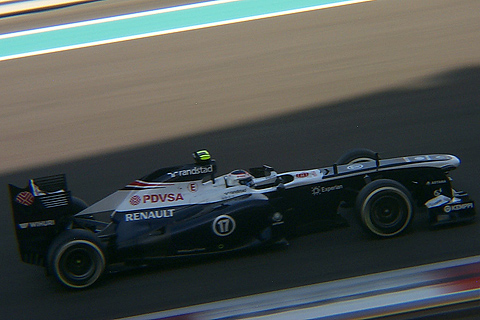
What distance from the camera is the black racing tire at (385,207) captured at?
15.9ft

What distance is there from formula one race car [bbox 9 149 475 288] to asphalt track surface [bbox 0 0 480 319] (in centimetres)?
19

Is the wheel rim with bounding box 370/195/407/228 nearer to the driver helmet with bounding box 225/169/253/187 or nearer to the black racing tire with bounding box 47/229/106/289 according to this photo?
the driver helmet with bounding box 225/169/253/187

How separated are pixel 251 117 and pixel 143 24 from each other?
17.3ft

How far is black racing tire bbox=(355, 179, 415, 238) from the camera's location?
4.86 meters

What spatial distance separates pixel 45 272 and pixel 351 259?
8.18ft

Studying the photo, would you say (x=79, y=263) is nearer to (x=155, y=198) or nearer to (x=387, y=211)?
(x=155, y=198)

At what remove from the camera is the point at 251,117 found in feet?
26.7

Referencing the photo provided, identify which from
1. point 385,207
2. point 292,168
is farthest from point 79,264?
point 292,168

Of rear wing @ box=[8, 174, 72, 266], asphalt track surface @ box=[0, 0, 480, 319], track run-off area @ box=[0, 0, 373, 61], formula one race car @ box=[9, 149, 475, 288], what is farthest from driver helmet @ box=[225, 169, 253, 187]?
track run-off area @ box=[0, 0, 373, 61]

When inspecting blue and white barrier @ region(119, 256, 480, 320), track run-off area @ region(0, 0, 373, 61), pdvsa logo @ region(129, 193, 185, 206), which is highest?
track run-off area @ region(0, 0, 373, 61)

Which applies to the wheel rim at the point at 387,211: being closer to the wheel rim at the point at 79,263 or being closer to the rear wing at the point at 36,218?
the wheel rim at the point at 79,263

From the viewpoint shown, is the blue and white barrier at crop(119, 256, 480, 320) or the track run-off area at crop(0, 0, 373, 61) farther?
the track run-off area at crop(0, 0, 373, 61)

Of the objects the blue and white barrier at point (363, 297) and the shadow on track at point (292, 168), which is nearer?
the blue and white barrier at point (363, 297)

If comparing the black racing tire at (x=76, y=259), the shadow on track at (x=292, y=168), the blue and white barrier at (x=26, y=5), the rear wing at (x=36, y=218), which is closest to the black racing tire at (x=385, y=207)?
the shadow on track at (x=292, y=168)
